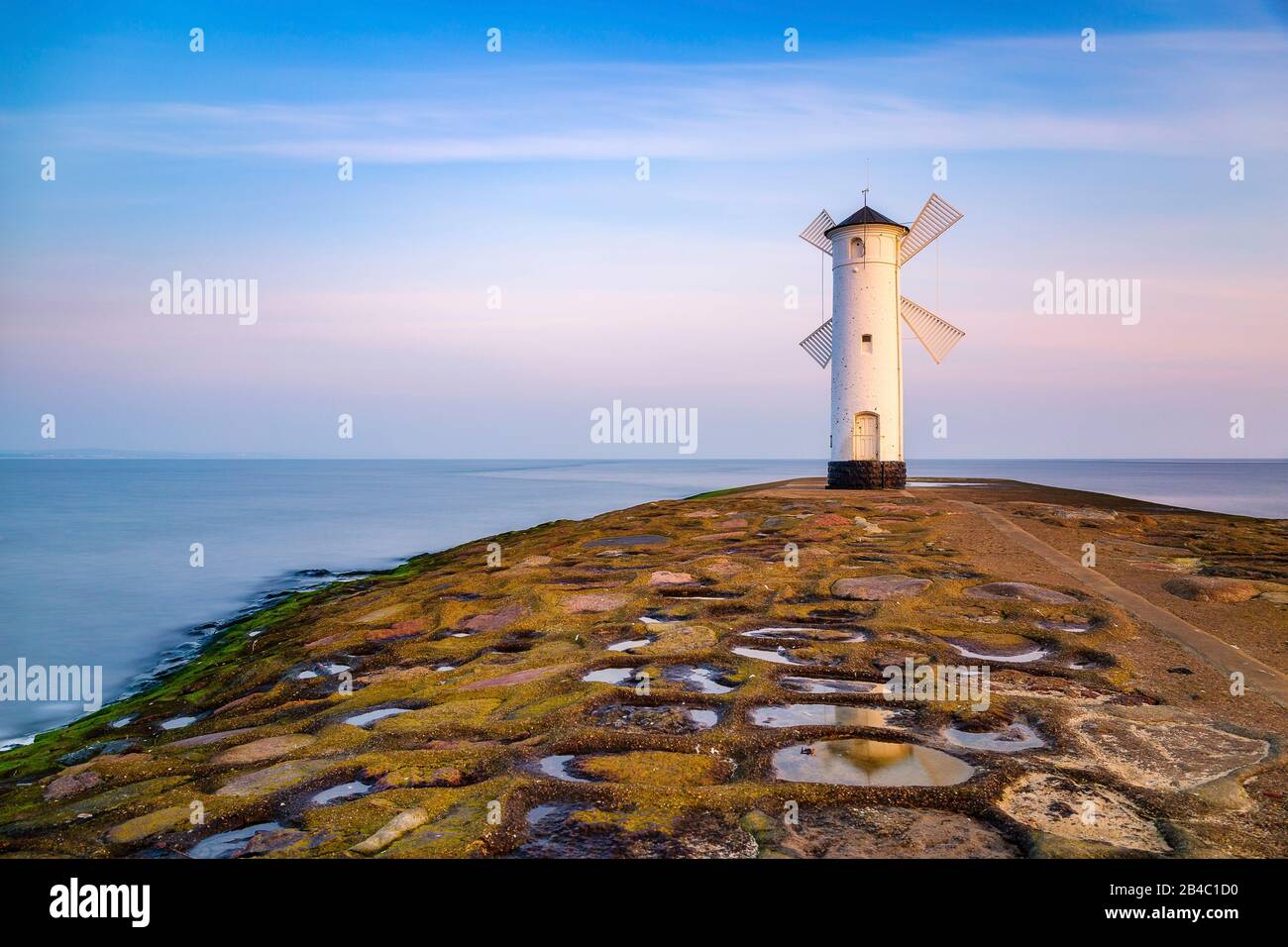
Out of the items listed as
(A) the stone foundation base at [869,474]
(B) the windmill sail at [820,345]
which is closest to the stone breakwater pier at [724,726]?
(A) the stone foundation base at [869,474]

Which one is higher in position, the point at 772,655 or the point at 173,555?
the point at 772,655

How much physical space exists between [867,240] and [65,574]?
1232 inches

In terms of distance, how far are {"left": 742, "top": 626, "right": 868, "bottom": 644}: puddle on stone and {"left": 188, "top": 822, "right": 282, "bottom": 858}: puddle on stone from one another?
16.0ft

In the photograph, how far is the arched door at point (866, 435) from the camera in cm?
2834

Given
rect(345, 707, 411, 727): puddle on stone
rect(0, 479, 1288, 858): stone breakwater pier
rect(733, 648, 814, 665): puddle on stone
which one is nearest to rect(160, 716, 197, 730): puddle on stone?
rect(0, 479, 1288, 858): stone breakwater pier

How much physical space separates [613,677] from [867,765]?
2.56 m

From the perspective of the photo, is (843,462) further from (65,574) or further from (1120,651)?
(65,574)

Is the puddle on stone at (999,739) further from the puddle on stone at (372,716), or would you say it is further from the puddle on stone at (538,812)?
the puddle on stone at (372,716)

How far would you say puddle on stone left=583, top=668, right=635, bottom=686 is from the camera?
22.8 feet

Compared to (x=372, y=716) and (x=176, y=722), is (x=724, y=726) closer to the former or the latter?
(x=372, y=716)

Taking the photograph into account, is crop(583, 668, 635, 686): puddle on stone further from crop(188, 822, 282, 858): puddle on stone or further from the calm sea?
the calm sea

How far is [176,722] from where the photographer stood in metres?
8.73

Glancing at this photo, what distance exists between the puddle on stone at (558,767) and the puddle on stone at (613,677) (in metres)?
1.49

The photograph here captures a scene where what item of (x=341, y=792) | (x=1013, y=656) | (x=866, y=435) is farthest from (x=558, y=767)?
(x=866, y=435)
